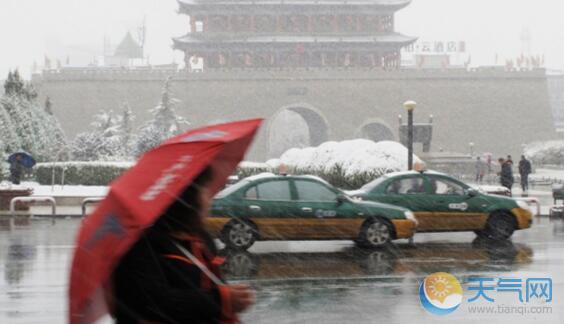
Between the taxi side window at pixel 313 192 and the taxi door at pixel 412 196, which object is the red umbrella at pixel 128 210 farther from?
the taxi door at pixel 412 196

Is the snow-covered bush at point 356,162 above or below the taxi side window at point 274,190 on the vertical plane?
below

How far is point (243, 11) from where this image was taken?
180ft

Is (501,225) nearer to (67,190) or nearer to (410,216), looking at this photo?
(410,216)

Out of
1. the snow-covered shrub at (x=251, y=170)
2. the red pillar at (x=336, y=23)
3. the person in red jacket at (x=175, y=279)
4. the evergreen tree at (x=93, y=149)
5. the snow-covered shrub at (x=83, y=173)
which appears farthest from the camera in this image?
the red pillar at (x=336, y=23)

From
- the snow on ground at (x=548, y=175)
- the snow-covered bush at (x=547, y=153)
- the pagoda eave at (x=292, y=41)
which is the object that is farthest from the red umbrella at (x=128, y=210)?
the pagoda eave at (x=292, y=41)

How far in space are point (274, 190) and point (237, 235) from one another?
944mm

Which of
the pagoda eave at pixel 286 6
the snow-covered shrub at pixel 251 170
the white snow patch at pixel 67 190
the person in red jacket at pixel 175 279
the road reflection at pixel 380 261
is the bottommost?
the white snow patch at pixel 67 190

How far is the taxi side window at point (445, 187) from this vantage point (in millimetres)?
13617

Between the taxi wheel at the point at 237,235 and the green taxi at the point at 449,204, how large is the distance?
238 centimetres

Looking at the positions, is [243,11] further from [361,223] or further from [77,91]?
[361,223]

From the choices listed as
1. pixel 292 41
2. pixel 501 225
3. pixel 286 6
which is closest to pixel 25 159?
pixel 501 225

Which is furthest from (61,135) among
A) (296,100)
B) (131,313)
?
(131,313)

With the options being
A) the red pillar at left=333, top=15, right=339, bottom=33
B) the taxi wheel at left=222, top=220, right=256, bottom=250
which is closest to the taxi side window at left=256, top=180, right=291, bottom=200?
the taxi wheel at left=222, top=220, right=256, bottom=250

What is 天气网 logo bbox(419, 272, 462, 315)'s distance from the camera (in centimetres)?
779
